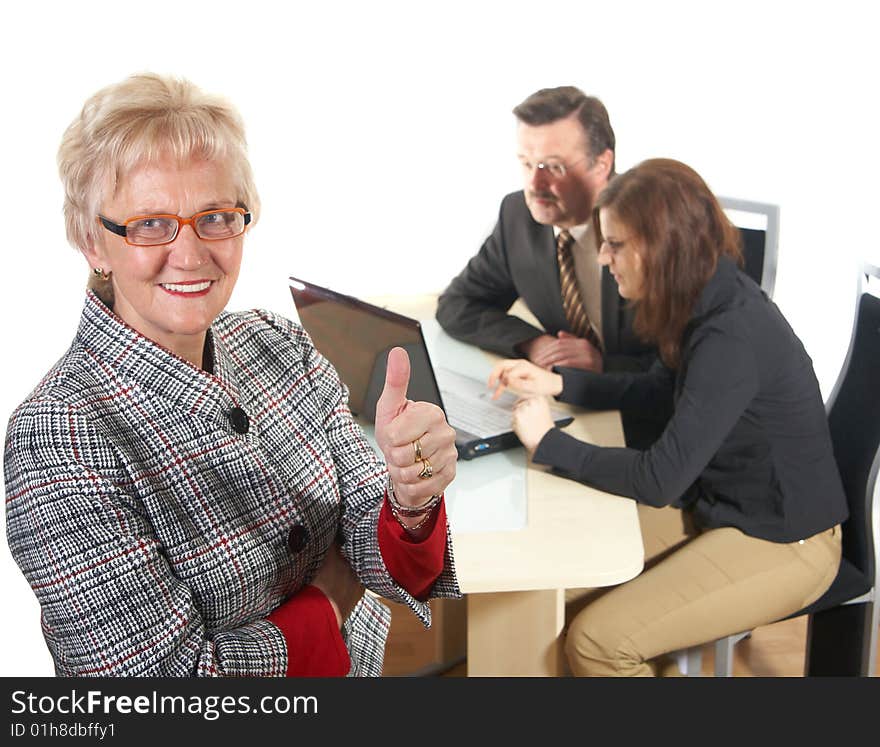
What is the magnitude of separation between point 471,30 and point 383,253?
2.41ft

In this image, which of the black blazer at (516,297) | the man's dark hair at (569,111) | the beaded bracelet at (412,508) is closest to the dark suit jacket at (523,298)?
the black blazer at (516,297)

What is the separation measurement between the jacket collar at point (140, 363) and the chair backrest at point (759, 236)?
4.41 feet

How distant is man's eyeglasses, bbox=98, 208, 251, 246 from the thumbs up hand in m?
0.24

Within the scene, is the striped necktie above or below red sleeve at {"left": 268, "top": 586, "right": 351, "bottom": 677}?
above

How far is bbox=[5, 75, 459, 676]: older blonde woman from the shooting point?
0.93 meters

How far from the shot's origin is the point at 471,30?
3.09 m

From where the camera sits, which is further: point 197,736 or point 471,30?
point 471,30

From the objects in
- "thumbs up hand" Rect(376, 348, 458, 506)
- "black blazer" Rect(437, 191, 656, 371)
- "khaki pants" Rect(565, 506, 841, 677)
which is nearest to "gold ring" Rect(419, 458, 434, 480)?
"thumbs up hand" Rect(376, 348, 458, 506)

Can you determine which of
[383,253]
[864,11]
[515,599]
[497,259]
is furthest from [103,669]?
[864,11]

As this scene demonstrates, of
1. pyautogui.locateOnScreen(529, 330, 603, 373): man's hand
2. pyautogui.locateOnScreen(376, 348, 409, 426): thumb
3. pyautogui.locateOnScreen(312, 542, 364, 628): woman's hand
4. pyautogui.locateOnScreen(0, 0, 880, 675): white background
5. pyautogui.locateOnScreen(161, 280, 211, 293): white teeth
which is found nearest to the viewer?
pyautogui.locateOnScreen(376, 348, 409, 426): thumb

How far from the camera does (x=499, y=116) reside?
10.5 ft

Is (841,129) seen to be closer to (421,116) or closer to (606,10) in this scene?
(606,10)

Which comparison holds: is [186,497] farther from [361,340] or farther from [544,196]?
[544,196]

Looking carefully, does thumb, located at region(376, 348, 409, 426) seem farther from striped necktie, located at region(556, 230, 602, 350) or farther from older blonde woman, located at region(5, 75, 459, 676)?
striped necktie, located at region(556, 230, 602, 350)
